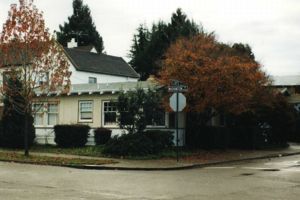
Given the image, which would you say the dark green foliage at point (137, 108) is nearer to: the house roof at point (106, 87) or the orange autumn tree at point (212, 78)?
the orange autumn tree at point (212, 78)

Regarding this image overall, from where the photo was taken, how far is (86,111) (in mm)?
33906

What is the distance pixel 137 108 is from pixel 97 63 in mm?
27304

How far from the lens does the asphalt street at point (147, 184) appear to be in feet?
41.8

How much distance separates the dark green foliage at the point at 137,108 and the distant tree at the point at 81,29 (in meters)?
54.3

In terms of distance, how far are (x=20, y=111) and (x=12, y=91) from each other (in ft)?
4.51

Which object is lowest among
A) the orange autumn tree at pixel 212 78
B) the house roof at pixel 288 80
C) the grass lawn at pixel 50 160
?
the grass lawn at pixel 50 160

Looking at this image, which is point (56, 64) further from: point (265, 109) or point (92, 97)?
point (265, 109)

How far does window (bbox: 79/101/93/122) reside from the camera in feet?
111

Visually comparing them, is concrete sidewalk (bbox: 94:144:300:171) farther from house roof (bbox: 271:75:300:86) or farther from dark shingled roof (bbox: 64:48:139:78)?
house roof (bbox: 271:75:300:86)

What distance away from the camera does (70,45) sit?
63.5 m

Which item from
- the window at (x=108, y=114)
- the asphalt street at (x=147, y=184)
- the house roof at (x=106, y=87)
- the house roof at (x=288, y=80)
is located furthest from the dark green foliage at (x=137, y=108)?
the house roof at (x=288, y=80)

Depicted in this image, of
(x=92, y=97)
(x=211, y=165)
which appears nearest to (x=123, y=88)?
(x=92, y=97)

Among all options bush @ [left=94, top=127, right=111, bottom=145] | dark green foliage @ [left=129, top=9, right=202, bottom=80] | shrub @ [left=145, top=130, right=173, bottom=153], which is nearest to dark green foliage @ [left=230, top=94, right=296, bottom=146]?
shrub @ [left=145, top=130, right=173, bottom=153]

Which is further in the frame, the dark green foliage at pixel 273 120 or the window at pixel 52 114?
the window at pixel 52 114
